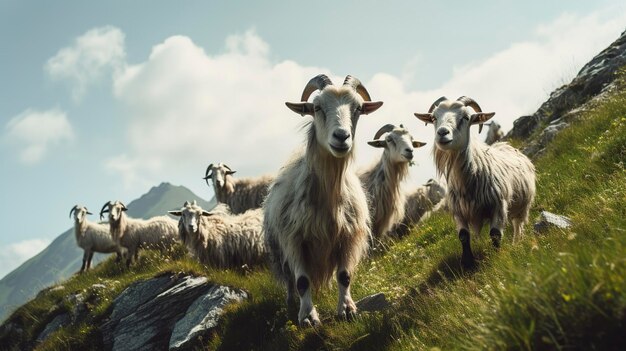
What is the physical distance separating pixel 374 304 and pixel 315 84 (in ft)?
10.1

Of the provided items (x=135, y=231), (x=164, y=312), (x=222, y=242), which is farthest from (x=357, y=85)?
(x=135, y=231)

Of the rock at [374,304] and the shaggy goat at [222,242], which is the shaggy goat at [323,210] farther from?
the shaggy goat at [222,242]

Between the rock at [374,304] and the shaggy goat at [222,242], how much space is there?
621 cm

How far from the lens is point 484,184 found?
7.01 meters

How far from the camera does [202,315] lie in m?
8.54

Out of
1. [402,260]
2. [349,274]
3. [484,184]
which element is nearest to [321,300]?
[349,274]

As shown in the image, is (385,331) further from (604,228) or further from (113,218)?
(113,218)

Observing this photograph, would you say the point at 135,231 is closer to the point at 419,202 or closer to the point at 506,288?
the point at 419,202

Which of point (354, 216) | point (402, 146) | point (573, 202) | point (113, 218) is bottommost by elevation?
point (573, 202)

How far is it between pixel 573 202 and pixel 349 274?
12.8ft

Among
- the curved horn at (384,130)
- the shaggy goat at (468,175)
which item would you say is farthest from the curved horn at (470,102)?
the curved horn at (384,130)

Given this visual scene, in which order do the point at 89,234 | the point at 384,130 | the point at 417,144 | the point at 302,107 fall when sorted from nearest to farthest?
the point at 302,107 < the point at 417,144 < the point at 384,130 < the point at 89,234

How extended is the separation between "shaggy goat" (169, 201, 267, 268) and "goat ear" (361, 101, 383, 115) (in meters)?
6.55

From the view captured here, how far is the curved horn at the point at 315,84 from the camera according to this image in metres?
6.76
